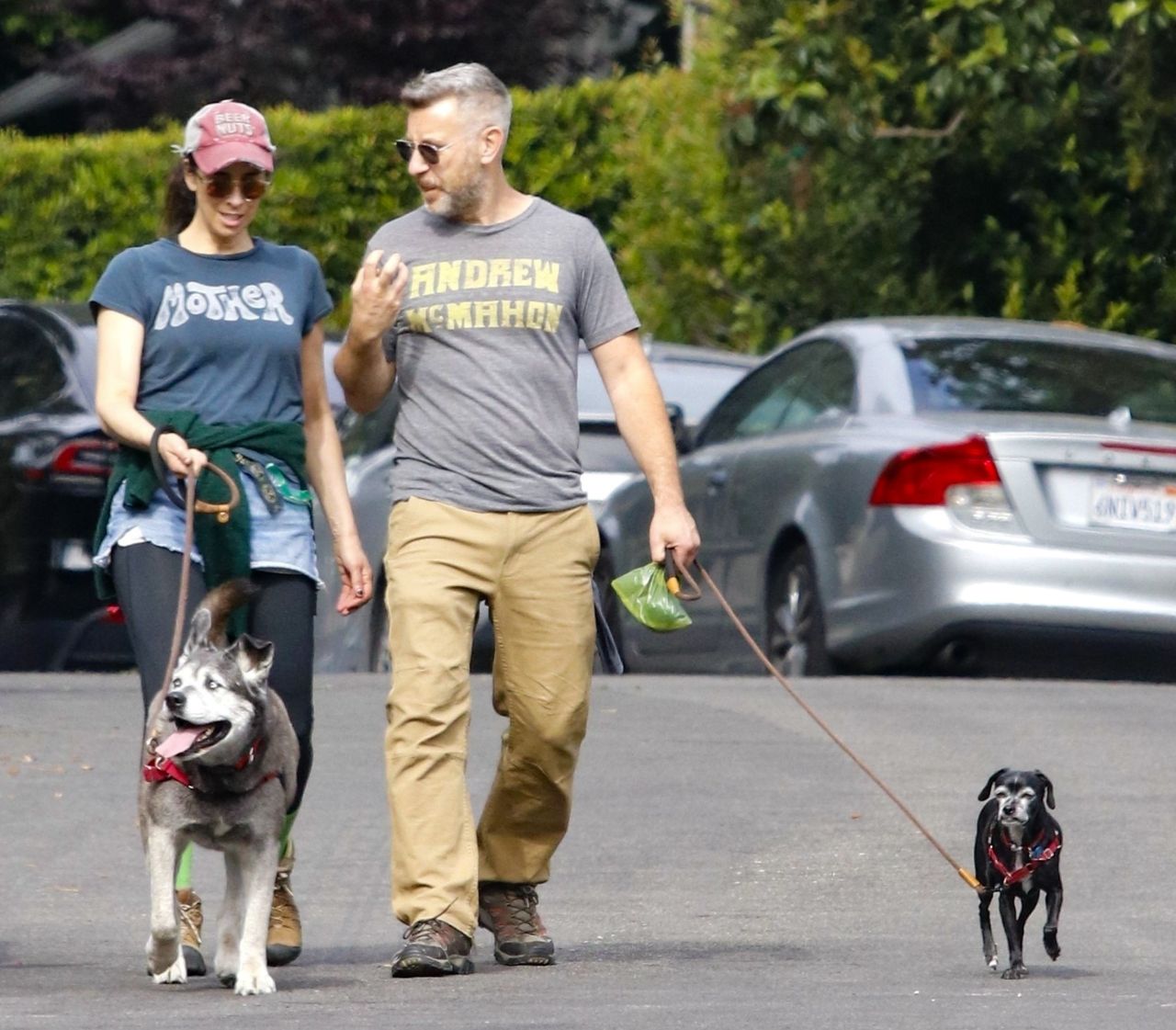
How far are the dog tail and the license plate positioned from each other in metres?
5.17

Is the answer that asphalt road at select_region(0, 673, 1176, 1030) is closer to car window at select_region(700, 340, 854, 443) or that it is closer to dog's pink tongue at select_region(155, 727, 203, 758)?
dog's pink tongue at select_region(155, 727, 203, 758)

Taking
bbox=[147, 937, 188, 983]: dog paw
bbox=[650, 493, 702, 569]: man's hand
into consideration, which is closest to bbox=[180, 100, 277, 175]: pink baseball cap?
bbox=[650, 493, 702, 569]: man's hand

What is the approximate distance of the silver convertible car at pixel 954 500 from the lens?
1073cm

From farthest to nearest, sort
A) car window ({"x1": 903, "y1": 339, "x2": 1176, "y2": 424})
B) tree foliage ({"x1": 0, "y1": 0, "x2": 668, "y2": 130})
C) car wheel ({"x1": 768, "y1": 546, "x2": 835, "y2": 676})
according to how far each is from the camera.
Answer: tree foliage ({"x1": 0, "y1": 0, "x2": 668, "y2": 130}) → car wheel ({"x1": 768, "y1": 546, "x2": 835, "y2": 676}) → car window ({"x1": 903, "y1": 339, "x2": 1176, "y2": 424})

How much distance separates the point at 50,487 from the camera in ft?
38.0

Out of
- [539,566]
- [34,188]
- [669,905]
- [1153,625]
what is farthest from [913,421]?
[34,188]

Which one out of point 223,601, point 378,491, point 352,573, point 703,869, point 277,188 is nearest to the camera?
point 223,601

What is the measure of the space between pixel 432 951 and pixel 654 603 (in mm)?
983

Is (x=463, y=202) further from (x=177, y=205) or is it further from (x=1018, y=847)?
(x=1018, y=847)

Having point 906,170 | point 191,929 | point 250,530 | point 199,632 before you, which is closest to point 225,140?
point 250,530

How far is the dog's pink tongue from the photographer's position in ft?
19.4

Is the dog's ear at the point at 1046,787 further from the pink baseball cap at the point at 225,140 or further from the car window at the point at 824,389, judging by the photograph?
the car window at the point at 824,389

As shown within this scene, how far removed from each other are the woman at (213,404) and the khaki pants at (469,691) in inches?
9.5

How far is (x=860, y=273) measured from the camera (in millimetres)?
17281
